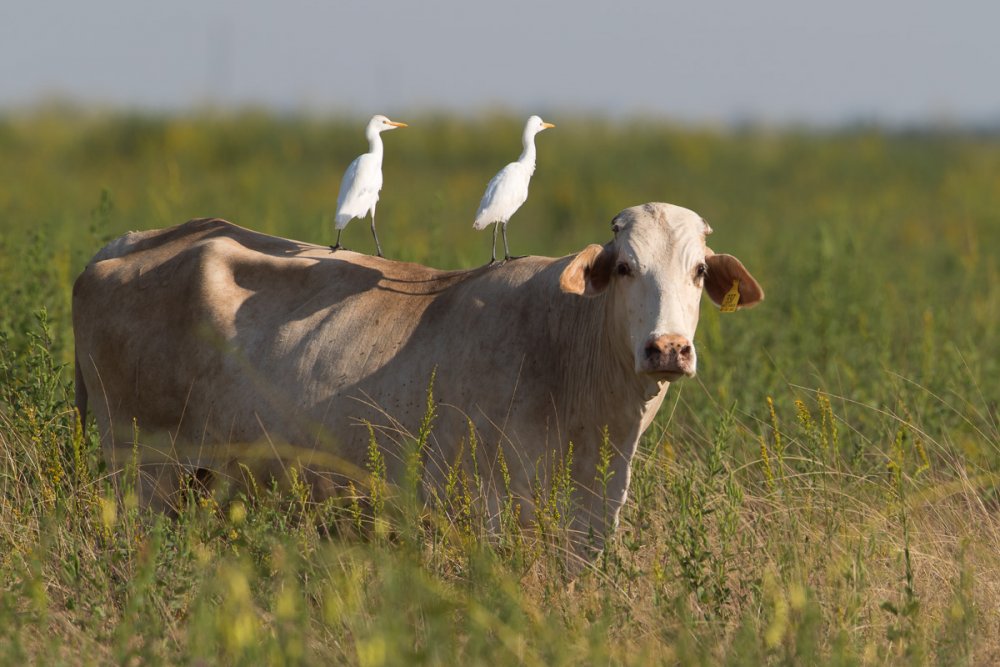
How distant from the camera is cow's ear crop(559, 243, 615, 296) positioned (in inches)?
192

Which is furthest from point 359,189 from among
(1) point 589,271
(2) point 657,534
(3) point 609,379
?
(2) point 657,534

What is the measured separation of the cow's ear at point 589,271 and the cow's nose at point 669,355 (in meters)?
0.47

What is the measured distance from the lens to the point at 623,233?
195 inches

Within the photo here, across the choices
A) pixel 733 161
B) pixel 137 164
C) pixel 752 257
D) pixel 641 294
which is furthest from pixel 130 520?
pixel 733 161

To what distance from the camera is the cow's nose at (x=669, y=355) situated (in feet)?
14.7

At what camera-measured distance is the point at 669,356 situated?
4477 mm

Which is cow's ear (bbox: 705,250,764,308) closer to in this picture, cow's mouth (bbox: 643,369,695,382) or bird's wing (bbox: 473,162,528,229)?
cow's mouth (bbox: 643,369,695,382)

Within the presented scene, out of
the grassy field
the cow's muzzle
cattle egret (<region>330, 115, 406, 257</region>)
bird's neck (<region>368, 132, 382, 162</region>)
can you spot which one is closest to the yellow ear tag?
the grassy field

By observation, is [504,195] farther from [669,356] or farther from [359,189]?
[669,356]

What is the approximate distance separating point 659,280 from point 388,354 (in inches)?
50.2

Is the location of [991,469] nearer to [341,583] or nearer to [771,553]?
[771,553]

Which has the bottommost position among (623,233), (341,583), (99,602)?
(99,602)

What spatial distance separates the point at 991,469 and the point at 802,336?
1885 millimetres

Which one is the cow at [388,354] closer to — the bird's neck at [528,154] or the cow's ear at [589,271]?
the cow's ear at [589,271]
